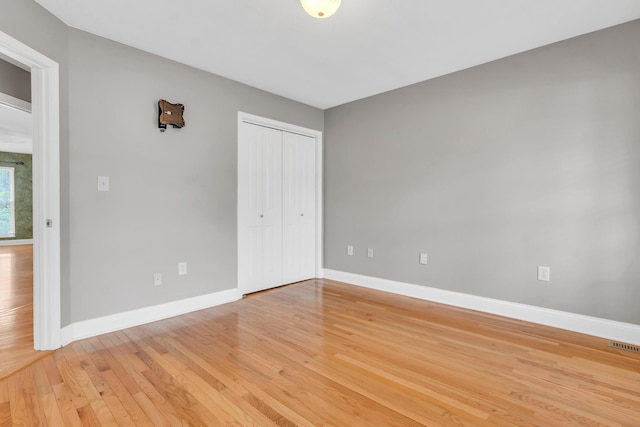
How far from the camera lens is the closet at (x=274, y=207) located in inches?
146

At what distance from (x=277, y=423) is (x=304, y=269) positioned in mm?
2961

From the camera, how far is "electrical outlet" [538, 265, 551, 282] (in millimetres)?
2803

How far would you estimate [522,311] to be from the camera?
294cm

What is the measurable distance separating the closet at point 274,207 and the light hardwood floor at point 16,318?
182 centimetres

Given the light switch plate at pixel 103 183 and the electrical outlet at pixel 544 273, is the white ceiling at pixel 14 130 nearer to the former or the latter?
the light switch plate at pixel 103 183

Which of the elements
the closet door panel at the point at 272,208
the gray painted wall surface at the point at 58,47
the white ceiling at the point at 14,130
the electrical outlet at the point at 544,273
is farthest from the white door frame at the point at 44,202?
the electrical outlet at the point at 544,273

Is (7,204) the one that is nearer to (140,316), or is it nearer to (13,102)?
(13,102)

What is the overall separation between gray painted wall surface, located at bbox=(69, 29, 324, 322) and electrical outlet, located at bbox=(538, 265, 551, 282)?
10.1ft

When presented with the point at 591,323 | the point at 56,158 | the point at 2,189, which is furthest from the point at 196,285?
the point at 2,189

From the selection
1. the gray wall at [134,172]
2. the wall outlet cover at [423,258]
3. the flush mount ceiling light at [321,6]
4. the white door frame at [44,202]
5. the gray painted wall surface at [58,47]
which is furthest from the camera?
the wall outlet cover at [423,258]

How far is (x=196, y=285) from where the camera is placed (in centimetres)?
322

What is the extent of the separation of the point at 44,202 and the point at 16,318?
1470mm

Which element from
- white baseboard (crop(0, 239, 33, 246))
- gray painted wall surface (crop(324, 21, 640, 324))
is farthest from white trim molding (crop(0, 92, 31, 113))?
white baseboard (crop(0, 239, 33, 246))

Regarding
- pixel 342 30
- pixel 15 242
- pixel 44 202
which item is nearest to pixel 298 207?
pixel 342 30
